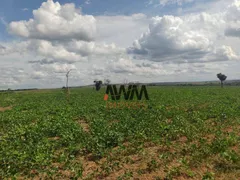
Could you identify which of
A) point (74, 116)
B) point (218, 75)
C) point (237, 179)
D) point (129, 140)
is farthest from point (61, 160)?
point (218, 75)

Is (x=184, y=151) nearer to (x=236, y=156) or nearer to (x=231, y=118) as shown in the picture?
(x=236, y=156)

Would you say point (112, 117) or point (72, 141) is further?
point (112, 117)

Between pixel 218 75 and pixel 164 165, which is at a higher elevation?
pixel 218 75

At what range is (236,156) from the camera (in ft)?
22.2

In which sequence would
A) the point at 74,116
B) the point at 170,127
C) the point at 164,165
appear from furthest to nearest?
the point at 74,116 → the point at 170,127 → the point at 164,165

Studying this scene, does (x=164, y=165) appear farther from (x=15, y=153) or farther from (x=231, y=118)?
(x=231, y=118)

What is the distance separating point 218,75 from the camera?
8588 centimetres

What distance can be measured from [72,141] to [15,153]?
2351mm

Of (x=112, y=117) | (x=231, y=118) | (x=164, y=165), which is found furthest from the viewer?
(x=112, y=117)

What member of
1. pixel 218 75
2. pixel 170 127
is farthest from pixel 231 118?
pixel 218 75

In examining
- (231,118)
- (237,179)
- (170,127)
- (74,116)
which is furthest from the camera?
(74,116)

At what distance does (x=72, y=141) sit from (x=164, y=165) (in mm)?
4152

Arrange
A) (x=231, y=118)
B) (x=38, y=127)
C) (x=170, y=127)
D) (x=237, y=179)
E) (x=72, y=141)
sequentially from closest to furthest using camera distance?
(x=237, y=179), (x=72, y=141), (x=170, y=127), (x=38, y=127), (x=231, y=118)

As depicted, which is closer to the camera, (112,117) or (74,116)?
(112,117)
